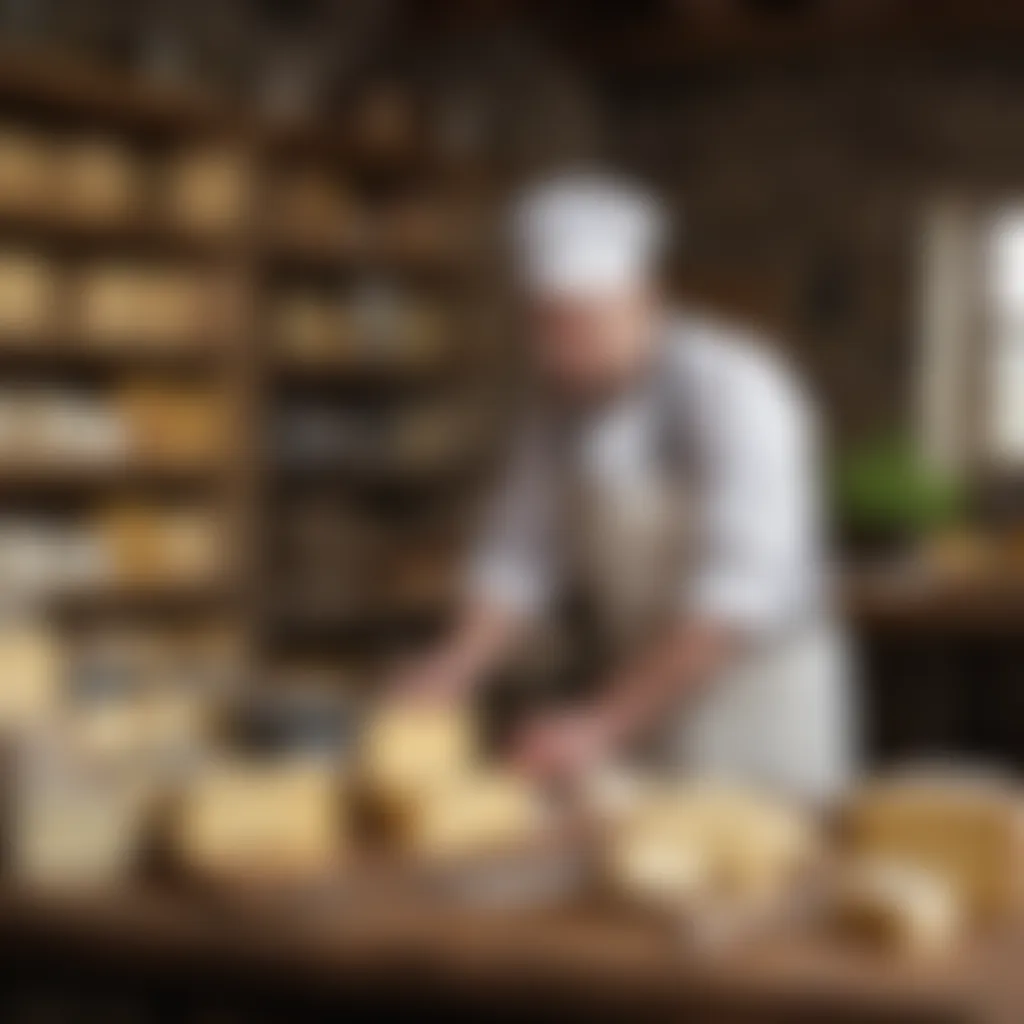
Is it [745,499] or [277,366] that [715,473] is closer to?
[745,499]

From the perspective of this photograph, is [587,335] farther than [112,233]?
No

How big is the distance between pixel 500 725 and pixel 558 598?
171cm

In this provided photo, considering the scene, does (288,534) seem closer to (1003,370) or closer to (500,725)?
(500,725)

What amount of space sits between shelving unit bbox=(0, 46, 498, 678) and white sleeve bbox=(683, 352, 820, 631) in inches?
104

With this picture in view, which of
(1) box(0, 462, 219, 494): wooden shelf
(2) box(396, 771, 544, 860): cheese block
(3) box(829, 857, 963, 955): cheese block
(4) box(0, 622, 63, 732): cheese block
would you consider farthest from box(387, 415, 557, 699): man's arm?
(1) box(0, 462, 219, 494): wooden shelf

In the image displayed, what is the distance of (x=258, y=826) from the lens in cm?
195

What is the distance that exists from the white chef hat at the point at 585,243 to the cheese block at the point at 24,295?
2.35 m

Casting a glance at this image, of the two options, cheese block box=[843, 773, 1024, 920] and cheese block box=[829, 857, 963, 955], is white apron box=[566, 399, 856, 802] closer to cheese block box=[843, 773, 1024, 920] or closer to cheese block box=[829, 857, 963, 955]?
cheese block box=[843, 773, 1024, 920]

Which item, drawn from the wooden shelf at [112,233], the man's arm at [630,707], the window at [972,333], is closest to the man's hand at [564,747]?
the man's arm at [630,707]

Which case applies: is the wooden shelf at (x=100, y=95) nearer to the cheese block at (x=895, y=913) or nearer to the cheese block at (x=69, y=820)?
the cheese block at (x=69, y=820)

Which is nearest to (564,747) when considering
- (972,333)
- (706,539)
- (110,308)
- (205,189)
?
(706,539)

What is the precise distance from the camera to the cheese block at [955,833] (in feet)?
5.97

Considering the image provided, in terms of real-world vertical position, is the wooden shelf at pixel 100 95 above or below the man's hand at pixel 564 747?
above

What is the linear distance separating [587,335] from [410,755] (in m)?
0.51
